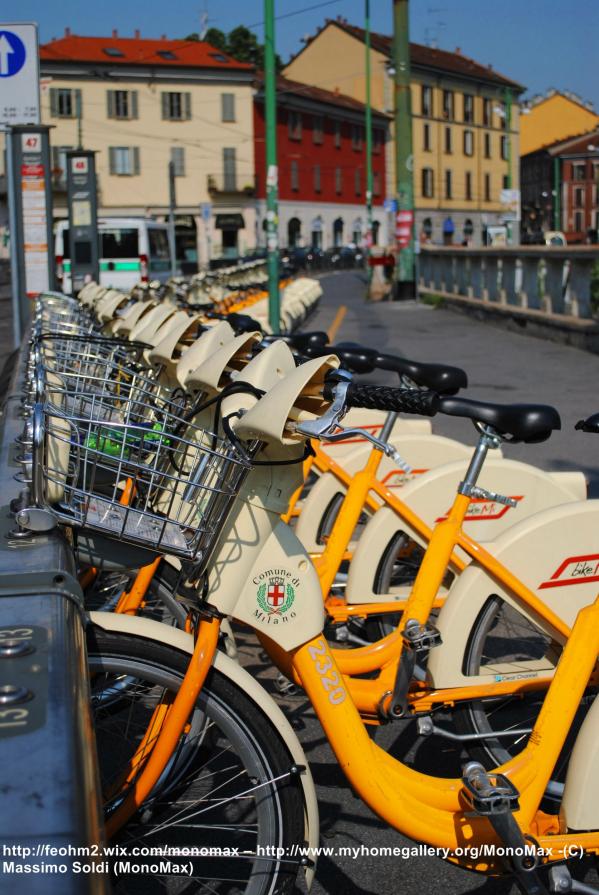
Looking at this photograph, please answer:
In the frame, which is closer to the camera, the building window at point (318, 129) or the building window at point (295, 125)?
the building window at point (295, 125)

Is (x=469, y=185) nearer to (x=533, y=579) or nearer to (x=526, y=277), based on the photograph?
(x=526, y=277)

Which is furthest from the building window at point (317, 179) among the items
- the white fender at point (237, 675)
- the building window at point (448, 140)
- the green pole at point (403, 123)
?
the white fender at point (237, 675)

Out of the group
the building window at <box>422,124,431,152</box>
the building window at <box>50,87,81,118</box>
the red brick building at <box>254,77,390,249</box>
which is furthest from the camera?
the building window at <box>422,124,431,152</box>

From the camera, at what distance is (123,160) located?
59.8 meters

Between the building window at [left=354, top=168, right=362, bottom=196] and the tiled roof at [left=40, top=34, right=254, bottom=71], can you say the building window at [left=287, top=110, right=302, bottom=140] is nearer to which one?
the tiled roof at [left=40, top=34, right=254, bottom=71]

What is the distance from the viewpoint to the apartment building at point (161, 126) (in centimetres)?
5891

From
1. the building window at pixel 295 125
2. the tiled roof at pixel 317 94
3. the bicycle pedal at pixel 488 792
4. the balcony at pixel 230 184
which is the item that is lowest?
the bicycle pedal at pixel 488 792

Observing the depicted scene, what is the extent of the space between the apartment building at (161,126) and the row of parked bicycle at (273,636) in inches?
2165

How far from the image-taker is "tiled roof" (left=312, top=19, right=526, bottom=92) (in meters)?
76.1

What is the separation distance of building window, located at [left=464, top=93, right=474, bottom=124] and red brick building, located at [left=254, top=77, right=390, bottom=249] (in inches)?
412

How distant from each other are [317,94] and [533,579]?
226 ft

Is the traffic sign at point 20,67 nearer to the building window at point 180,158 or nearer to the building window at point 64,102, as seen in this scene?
the building window at point 64,102

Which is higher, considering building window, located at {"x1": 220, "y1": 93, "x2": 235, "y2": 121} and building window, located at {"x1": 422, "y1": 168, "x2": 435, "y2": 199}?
building window, located at {"x1": 220, "y1": 93, "x2": 235, "y2": 121}

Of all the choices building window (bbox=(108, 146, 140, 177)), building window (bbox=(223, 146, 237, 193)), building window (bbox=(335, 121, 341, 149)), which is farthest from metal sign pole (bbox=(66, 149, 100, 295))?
building window (bbox=(335, 121, 341, 149))
